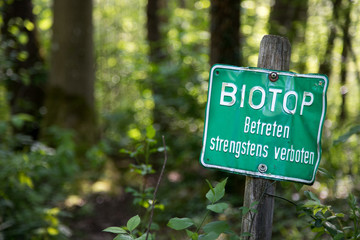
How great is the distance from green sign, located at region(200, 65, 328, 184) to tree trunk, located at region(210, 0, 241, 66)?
3219 millimetres

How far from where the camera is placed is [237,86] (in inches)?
67.1

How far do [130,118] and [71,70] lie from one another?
7.45 feet

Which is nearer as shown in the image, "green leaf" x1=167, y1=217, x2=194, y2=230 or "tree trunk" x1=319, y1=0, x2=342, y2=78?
"green leaf" x1=167, y1=217, x2=194, y2=230

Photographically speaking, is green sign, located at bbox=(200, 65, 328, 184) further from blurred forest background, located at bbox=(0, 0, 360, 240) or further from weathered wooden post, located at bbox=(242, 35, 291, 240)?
blurred forest background, located at bbox=(0, 0, 360, 240)

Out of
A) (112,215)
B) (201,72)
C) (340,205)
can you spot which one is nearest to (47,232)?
(112,215)

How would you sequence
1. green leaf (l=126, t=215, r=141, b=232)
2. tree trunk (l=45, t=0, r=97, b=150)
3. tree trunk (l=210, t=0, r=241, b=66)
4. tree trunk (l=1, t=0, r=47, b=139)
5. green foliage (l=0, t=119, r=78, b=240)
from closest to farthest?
1. green leaf (l=126, t=215, r=141, b=232)
2. green foliage (l=0, t=119, r=78, b=240)
3. tree trunk (l=210, t=0, r=241, b=66)
4. tree trunk (l=45, t=0, r=97, b=150)
5. tree trunk (l=1, t=0, r=47, b=139)

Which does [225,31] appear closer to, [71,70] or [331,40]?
[331,40]

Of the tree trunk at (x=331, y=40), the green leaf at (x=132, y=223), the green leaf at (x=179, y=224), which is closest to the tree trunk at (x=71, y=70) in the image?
the tree trunk at (x=331, y=40)

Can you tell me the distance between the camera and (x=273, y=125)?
5.45ft

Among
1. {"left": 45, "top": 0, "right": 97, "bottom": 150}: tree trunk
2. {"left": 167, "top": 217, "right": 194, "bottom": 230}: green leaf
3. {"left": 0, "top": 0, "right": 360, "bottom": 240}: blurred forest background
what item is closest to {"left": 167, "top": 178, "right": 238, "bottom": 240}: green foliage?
{"left": 167, "top": 217, "right": 194, "bottom": 230}: green leaf

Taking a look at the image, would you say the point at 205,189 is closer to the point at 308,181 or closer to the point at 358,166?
the point at 358,166

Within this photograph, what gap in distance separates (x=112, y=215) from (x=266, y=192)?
153 inches

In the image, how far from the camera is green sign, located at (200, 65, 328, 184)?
165cm

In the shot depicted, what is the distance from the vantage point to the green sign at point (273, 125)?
1.65 meters
